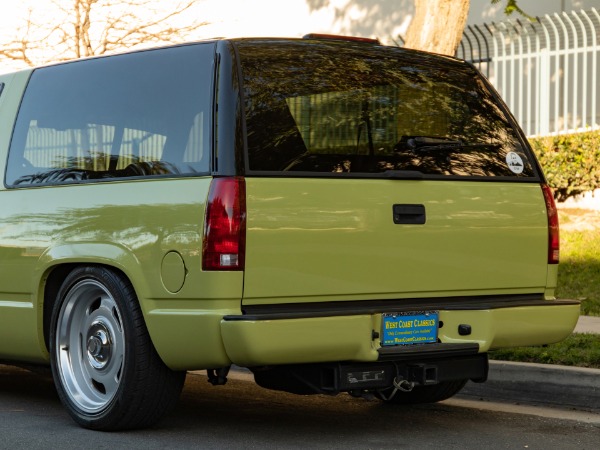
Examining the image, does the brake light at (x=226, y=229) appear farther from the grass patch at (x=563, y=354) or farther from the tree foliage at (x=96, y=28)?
the tree foliage at (x=96, y=28)

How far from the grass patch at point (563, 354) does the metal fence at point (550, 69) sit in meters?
7.48

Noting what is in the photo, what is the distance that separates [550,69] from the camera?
1612 cm

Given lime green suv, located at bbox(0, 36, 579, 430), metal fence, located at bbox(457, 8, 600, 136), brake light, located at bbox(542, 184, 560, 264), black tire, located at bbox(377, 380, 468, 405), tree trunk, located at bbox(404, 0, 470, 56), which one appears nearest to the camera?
lime green suv, located at bbox(0, 36, 579, 430)

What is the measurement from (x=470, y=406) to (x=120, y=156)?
266cm

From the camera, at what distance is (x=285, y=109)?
5.98 metres

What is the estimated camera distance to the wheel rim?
6297mm

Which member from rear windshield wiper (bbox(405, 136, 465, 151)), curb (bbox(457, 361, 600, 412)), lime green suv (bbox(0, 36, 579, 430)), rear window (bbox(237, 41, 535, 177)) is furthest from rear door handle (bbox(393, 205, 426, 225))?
curb (bbox(457, 361, 600, 412))

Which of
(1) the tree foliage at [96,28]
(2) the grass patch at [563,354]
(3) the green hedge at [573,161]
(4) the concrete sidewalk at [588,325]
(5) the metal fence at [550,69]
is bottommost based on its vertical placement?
(4) the concrete sidewalk at [588,325]

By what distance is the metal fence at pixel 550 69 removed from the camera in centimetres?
1579

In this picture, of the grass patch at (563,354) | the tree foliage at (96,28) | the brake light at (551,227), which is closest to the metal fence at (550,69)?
the tree foliage at (96,28)

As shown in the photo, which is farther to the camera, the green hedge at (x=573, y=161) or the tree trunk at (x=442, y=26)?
the green hedge at (x=573, y=161)

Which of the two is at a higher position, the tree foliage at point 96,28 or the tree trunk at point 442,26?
the tree foliage at point 96,28

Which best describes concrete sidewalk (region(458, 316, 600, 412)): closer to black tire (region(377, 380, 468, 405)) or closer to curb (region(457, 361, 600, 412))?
curb (region(457, 361, 600, 412))

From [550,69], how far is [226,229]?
1124cm
